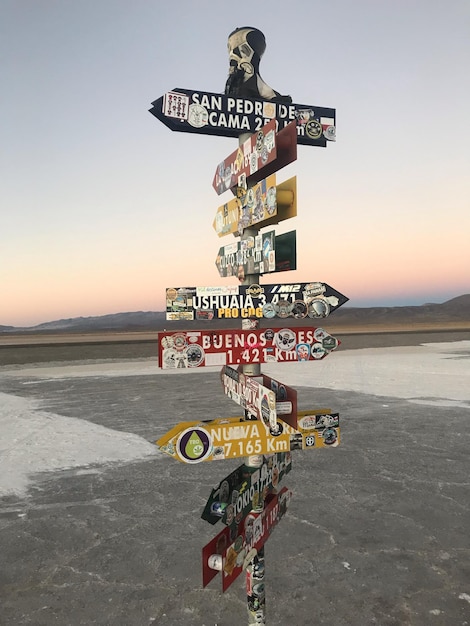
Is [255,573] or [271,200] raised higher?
[271,200]

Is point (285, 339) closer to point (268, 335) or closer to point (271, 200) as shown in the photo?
point (268, 335)

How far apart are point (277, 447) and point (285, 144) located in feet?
→ 5.49

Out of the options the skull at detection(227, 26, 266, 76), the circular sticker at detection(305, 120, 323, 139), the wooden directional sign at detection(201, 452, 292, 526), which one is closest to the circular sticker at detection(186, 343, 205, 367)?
the wooden directional sign at detection(201, 452, 292, 526)

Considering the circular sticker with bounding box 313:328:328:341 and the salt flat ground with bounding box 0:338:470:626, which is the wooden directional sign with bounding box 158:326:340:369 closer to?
the circular sticker with bounding box 313:328:328:341

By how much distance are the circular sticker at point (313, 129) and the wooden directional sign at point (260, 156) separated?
54cm

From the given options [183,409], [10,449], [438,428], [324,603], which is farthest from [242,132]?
[183,409]

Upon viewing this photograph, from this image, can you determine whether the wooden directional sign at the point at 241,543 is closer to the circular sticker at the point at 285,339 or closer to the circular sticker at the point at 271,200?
the circular sticker at the point at 285,339

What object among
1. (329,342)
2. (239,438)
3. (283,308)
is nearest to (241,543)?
(239,438)

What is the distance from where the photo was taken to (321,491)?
5988mm

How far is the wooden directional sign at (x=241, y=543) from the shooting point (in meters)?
2.55

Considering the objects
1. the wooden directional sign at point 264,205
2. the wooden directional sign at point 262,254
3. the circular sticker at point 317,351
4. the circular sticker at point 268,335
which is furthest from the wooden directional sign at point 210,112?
the circular sticker at point 317,351

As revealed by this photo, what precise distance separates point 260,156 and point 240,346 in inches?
42.6

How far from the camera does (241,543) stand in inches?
107

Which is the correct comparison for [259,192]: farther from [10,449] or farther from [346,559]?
[10,449]
